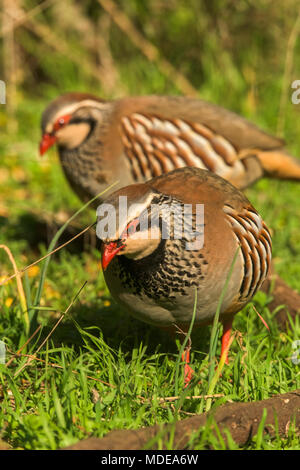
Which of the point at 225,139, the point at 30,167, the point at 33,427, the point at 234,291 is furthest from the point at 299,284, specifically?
the point at 30,167

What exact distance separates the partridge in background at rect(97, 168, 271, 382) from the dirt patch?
509mm

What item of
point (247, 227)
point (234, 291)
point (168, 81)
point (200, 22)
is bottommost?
point (234, 291)

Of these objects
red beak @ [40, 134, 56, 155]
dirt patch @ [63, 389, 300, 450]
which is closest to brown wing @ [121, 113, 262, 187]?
red beak @ [40, 134, 56, 155]

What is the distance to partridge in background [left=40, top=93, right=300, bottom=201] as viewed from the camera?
172 inches

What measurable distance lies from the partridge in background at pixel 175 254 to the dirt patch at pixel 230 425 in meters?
0.51

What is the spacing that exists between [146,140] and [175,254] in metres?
1.76

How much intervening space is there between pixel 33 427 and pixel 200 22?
5.51 metres

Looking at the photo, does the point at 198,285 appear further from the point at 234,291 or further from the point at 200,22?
the point at 200,22

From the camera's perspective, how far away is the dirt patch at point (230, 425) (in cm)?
219

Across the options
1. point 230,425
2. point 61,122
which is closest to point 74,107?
point 61,122

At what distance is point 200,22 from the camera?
271 inches

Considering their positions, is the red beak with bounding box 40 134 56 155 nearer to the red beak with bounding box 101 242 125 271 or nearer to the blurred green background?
the blurred green background

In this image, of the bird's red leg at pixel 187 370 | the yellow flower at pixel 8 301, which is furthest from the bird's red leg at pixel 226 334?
the yellow flower at pixel 8 301

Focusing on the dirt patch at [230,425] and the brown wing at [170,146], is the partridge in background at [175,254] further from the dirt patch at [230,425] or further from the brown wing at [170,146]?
the brown wing at [170,146]
